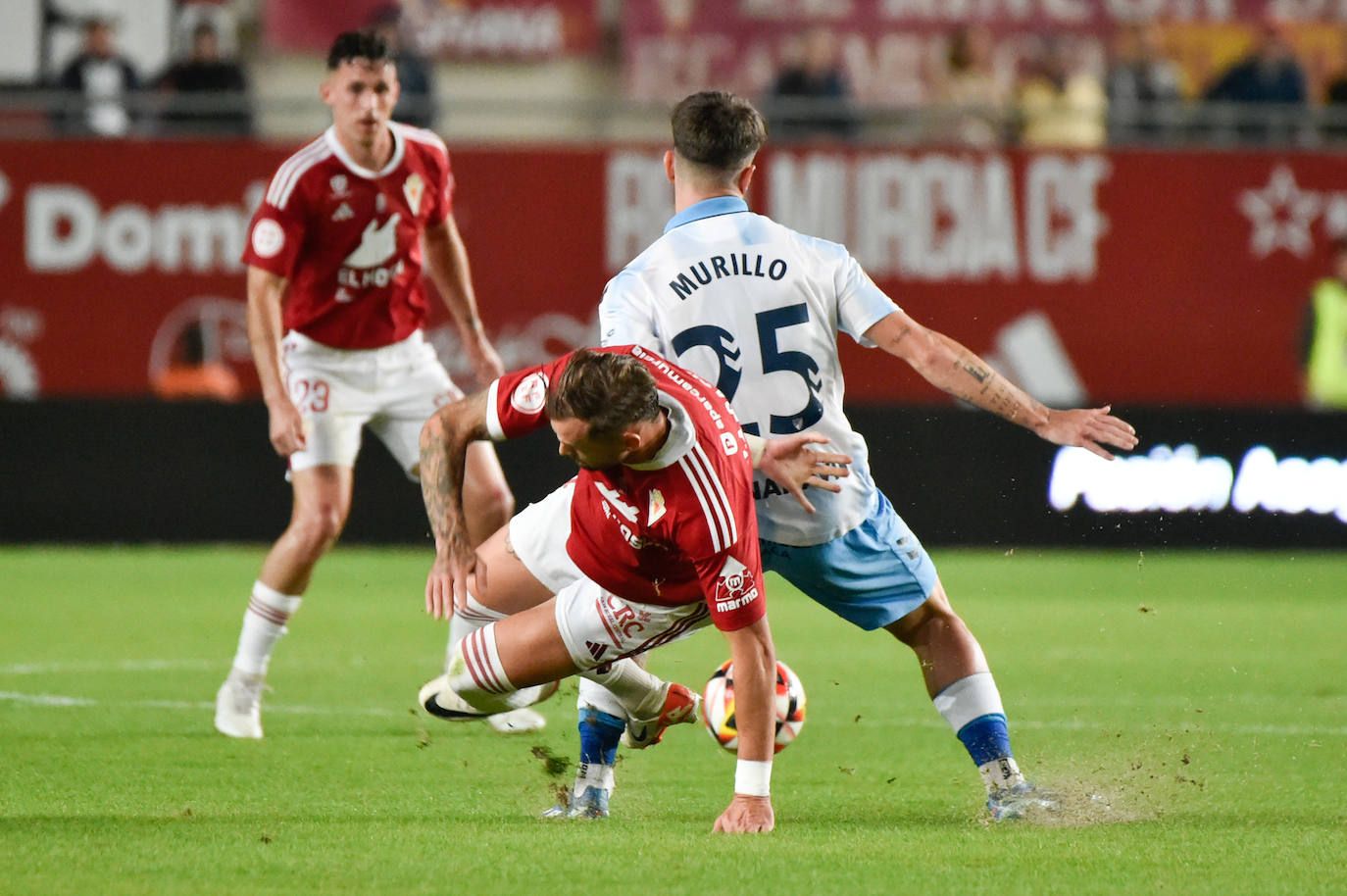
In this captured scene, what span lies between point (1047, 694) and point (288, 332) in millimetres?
3240

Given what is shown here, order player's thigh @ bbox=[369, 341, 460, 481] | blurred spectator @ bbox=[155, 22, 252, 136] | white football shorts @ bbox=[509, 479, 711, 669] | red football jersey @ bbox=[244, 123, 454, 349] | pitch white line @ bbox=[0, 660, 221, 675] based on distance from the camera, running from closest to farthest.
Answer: white football shorts @ bbox=[509, 479, 711, 669]
red football jersey @ bbox=[244, 123, 454, 349]
player's thigh @ bbox=[369, 341, 460, 481]
pitch white line @ bbox=[0, 660, 221, 675]
blurred spectator @ bbox=[155, 22, 252, 136]

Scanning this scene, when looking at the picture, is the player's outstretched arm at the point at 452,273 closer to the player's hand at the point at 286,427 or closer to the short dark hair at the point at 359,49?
the short dark hair at the point at 359,49

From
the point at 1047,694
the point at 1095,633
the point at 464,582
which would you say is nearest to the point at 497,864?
the point at 464,582

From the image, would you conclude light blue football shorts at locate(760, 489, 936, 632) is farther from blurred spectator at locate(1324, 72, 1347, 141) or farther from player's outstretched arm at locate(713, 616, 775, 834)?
blurred spectator at locate(1324, 72, 1347, 141)

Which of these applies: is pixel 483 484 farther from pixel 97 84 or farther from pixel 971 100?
pixel 971 100

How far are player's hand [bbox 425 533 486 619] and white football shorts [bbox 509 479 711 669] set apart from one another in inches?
9.7

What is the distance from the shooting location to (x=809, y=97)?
1562 centimetres

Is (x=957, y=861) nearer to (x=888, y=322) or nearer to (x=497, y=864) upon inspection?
(x=497, y=864)

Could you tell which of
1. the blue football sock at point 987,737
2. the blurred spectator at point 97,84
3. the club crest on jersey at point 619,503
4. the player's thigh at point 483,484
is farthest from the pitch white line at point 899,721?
the blurred spectator at point 97,84

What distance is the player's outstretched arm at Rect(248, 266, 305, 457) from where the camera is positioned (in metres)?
6.47

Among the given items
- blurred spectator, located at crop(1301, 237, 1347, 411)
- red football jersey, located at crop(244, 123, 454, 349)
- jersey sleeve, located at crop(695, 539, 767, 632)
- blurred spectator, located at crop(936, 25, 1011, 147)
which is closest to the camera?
jersey sleeve, located at crop(695, 539, 767, 632)

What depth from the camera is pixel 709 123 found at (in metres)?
4.96

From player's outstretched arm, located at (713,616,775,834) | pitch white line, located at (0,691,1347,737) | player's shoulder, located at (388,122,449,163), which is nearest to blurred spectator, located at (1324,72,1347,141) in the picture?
pitch white line, located at (0,691,1347,737)

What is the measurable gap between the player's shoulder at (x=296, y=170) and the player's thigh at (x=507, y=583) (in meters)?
2.10
